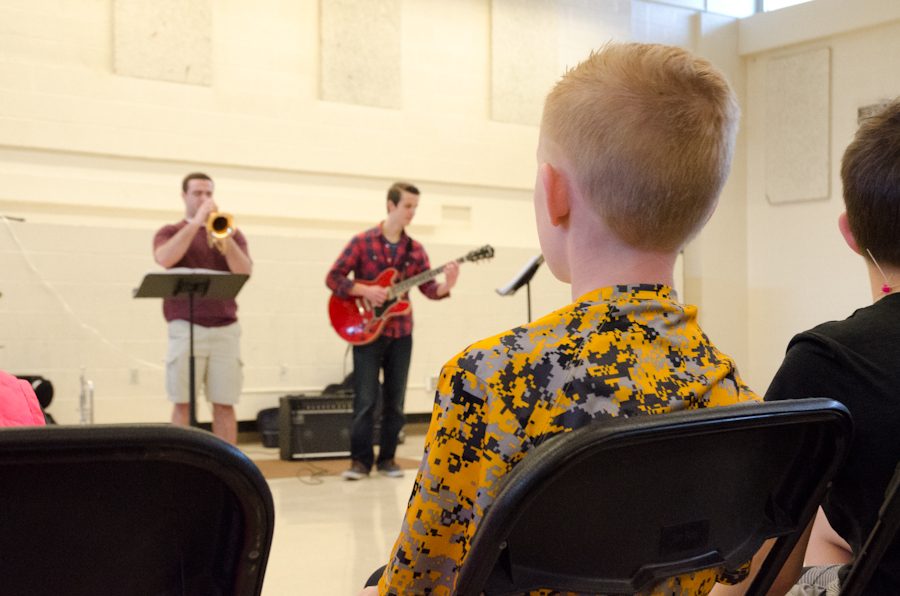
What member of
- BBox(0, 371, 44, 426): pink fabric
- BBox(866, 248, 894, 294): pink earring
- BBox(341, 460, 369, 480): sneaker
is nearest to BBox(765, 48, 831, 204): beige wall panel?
BBox(341, 460, 369, 480): sneaker

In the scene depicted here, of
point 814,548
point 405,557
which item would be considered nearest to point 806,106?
point 814,548

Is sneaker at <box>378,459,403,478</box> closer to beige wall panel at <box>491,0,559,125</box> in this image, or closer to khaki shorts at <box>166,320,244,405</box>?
khaki shorts at <box>166,320,244,405</box>

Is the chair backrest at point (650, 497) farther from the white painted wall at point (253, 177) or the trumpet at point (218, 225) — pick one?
the white painted wall at point (253, 177)

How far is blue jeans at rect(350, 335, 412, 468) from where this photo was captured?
5527 millimetres

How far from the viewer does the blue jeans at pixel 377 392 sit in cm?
553

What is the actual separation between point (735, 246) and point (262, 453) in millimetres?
5767

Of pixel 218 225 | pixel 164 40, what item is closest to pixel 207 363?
pixel 218 225

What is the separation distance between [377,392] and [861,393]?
14.7 ft

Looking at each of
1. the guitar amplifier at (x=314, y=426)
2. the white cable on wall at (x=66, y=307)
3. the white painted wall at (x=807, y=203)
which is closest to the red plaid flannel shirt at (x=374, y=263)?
the guitar amplifier at (x=314, y=426)

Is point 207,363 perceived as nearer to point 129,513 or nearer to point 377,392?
point 377,392

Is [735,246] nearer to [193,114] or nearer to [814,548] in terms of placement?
[193,114]

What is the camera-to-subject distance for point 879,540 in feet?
3.28

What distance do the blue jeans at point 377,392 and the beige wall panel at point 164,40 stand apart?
2.79 metres

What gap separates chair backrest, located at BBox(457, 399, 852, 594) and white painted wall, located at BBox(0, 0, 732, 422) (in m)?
6.23
